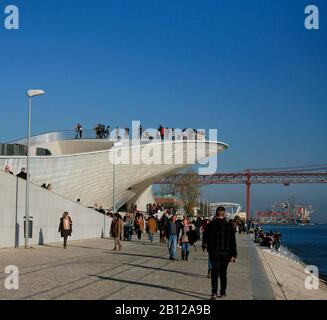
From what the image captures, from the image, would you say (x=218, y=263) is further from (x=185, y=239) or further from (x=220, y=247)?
(x=185, y=239)

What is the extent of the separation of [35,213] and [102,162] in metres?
23.4

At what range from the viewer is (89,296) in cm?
1001

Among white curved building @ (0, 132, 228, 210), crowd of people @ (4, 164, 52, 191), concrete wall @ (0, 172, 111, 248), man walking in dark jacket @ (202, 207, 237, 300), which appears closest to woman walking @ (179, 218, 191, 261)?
concrete wall @ (0, 172, 111, 248)

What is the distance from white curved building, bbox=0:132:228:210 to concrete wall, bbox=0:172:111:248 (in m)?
10.6

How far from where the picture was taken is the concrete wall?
68.1 feet

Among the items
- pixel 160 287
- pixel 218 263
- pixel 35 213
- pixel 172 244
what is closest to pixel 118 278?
pixel 160 287

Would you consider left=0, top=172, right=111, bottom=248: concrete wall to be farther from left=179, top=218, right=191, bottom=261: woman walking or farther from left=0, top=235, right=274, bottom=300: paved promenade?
left=179, top=218, right=191, bottom=261: woman walking

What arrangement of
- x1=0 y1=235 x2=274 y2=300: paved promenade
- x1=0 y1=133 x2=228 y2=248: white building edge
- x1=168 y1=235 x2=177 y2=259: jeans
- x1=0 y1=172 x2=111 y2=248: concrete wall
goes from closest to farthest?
x1=0 y1=235 x2=274 y2=300: paved promenade → x1=168 y1=235 x2=177 y2=259: jeans → x1=0 y1=172 x2=111 y2=248: concrete wall → x1=0 y1=133 x2=228 y2=248: white building edge

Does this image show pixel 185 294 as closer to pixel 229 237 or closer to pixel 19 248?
pixel 229 237

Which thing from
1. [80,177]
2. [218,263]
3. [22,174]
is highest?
[80,177]

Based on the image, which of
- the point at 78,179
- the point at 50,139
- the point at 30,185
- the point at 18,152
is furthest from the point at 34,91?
the point at 50,139

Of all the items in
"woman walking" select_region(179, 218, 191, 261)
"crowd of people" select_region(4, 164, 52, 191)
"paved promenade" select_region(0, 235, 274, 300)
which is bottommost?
"paved promenade" select_region(0, 235, 274, 300)

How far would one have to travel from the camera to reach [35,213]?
Answer: 23.5m

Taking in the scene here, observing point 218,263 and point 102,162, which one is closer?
point 218,263
